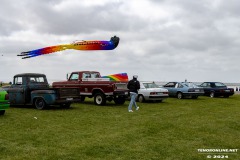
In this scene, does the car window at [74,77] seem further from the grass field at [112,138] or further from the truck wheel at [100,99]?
the grass field at [112,138]

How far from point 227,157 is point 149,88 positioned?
14456mm

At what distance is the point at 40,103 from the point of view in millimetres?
16281

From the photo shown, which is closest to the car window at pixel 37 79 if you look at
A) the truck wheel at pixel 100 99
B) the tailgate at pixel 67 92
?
the tailgate at pixel 67 92

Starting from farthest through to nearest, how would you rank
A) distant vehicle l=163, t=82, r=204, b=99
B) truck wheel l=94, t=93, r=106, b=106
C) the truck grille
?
1. distant vehicle l=163, t=82, r=204, b=99
2. truck wheel l=94, t=93, r=106, b=106
3. the truck grille

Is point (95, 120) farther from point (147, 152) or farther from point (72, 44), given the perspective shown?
point (72, 44)

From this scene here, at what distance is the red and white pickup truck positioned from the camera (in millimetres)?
18234

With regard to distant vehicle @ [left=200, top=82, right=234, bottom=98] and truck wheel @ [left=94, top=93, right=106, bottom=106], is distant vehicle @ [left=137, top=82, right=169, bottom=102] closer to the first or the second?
truck wheel @ [left=94, top=93, right=106, bottom=106]

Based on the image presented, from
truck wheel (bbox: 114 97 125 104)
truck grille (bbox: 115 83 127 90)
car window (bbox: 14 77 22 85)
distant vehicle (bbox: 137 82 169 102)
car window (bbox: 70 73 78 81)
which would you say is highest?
car window (bbox: 70 73 78 81)

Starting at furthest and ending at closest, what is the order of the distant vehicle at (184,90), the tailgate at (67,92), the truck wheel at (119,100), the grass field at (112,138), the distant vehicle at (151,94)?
the distant vehicle at (184,90) → the distant vehicle at (151,94) → the truck wheel at (119,100) → the tailgate at (67,92) → the grass field at (112,138)

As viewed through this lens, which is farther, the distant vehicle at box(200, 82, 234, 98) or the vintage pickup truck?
the distant vehicle at box(200, 82, 234, 98)

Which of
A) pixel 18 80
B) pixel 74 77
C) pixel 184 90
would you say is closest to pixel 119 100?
pixel 74 77

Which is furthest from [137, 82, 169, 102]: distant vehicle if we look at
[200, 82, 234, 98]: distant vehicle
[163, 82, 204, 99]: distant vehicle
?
[200, 82, 234, 98]: distant vehicle

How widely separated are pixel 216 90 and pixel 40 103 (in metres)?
→ 17.9

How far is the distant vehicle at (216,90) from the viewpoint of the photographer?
2766cm
